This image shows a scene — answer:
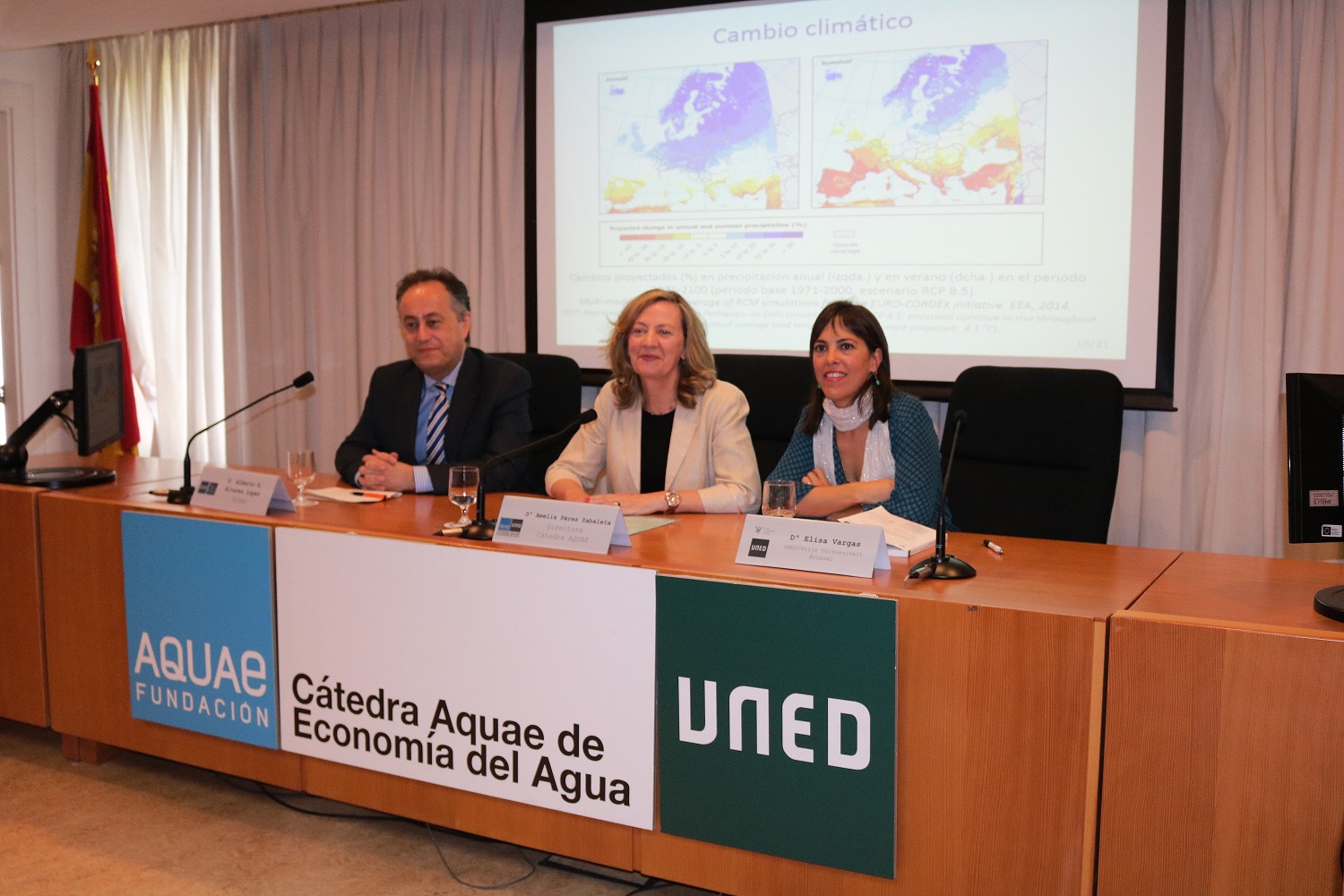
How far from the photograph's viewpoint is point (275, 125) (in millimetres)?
5023

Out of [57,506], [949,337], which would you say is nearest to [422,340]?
[57,506]

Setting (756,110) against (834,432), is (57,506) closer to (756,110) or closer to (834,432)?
(834,432)

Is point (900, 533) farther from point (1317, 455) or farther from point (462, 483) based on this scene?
point (462, 483)

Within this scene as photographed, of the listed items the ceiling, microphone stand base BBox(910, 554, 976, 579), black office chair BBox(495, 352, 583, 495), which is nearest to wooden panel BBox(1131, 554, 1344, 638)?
microphone stand base BBox(910, 554, 976, 579)

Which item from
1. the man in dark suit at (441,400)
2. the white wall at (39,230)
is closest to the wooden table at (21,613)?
the man in dark suit at (441,400)

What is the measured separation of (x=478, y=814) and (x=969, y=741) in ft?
3.45

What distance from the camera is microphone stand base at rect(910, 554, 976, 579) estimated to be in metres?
1.88

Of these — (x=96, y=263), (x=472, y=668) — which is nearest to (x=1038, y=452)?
(x=472, y=668)

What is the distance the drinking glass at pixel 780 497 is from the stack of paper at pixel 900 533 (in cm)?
11

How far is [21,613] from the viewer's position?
2822mm

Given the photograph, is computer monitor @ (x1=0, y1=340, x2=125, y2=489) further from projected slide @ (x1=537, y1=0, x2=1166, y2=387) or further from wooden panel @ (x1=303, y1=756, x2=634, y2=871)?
projected slide @ (x1=537, y1=0, x2=1166, y2=387)

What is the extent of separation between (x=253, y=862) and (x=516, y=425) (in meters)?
1.39

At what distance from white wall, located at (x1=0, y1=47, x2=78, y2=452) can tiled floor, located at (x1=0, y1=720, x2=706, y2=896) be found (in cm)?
347

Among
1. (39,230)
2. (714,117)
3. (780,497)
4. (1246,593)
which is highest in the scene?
(714,117)
